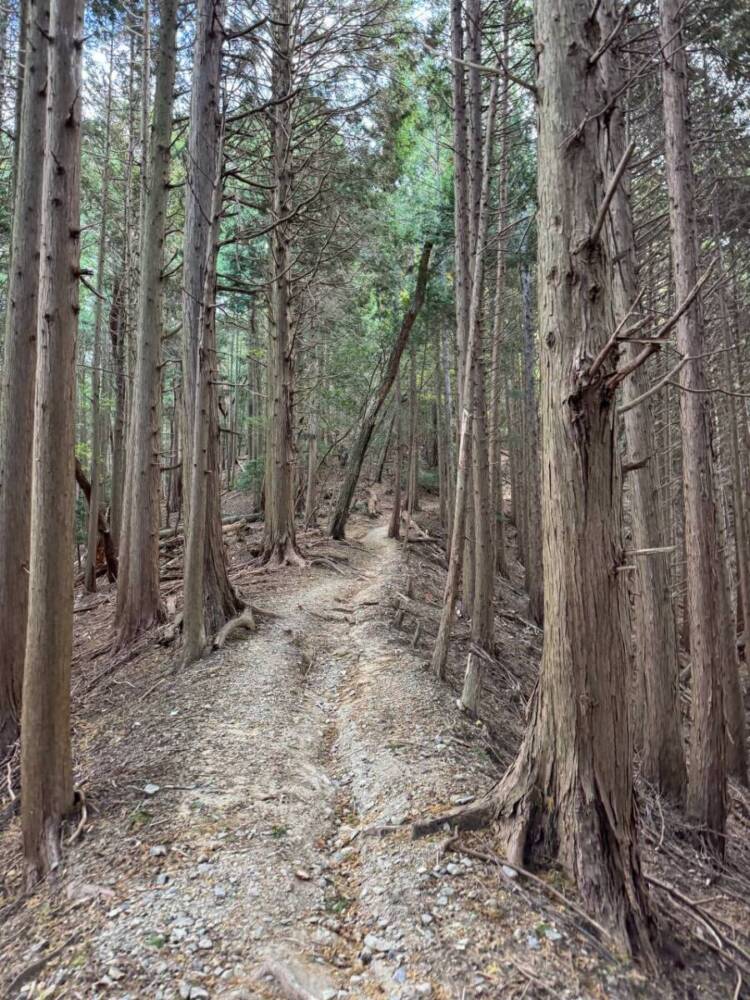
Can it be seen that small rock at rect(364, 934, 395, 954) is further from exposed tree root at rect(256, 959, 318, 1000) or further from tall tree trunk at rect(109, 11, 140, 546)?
tall tree trunk at rect(109, 11, 140, 546)

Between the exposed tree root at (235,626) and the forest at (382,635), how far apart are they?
0.19ft

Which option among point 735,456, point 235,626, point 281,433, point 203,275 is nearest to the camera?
point 203,275

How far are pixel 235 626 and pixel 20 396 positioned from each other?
345cm

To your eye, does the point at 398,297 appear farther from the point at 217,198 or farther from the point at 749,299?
the point at 217,198

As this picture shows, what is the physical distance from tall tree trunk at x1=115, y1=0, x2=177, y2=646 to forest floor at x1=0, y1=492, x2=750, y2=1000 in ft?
4.81

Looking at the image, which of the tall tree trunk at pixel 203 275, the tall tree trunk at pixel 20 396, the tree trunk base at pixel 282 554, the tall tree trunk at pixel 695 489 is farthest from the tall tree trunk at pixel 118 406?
the tall tree trunk at pixel 695 489

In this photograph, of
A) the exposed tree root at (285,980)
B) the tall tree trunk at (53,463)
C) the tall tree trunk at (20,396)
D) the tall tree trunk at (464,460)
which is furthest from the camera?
the tall tree trunk at (464,460)

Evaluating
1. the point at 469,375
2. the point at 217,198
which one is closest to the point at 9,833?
the point at 469,375

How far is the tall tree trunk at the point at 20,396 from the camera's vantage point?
543 cm

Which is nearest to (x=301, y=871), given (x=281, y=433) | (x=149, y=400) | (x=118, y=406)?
(x=149, y=400)

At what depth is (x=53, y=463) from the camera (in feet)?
12.2

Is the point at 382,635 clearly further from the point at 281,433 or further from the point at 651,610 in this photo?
the point at 281,433

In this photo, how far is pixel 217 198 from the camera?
6180 mm

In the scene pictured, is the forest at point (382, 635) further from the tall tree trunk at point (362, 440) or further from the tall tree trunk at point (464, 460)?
the tall tree trunk at point (362, 440)
